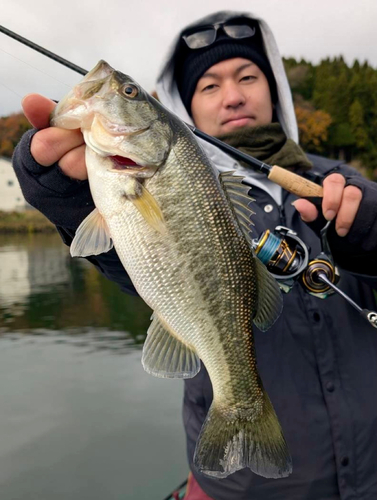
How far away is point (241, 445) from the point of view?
5.28 ft

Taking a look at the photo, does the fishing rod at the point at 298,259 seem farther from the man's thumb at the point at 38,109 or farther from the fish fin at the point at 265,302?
the man's thumb at the point at 38,109

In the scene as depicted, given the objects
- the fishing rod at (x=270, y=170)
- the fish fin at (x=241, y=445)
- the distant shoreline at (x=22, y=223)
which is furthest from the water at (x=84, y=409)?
the distant shoreline at (x=22, y=223)

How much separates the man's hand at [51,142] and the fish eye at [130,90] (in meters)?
0.21

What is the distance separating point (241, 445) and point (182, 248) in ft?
2.42

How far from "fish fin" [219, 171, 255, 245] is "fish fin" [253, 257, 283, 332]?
0.42 ft

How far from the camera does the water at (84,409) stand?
4.92 m

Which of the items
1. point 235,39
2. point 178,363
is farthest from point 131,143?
point 235,39

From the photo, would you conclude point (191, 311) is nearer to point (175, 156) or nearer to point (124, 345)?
point (175, 156)

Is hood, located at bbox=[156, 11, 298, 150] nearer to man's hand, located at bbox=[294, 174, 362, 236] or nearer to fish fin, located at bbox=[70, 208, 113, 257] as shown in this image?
man's hand, located at bbox=[294, 174, 362, 236]

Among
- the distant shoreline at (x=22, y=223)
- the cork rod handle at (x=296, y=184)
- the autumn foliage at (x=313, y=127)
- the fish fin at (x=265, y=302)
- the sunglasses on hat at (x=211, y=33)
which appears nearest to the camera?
the fish fin at (x=265, y=302)

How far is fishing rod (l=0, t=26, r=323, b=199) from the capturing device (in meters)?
2.10

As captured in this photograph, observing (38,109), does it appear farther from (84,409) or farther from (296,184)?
(84,409)

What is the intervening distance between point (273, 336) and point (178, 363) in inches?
33.4

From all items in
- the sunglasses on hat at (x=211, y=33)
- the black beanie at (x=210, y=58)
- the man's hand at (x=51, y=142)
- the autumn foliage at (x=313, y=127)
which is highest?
the autumn foliage at (x=313, y=127)
